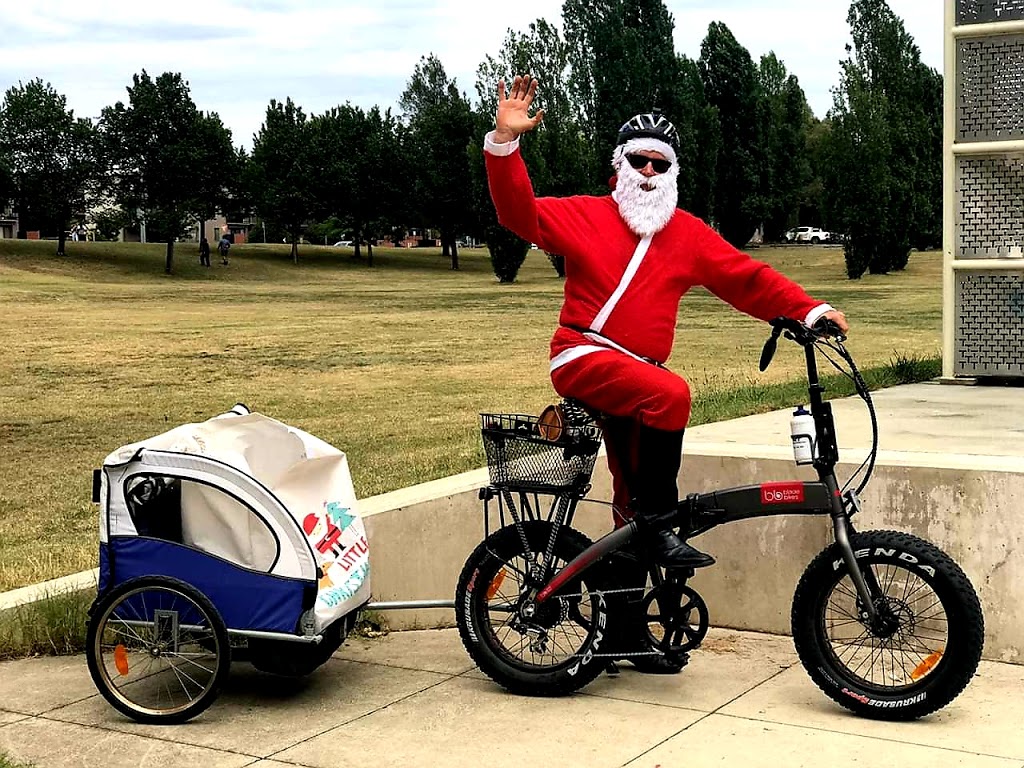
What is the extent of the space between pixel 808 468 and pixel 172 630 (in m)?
2.36

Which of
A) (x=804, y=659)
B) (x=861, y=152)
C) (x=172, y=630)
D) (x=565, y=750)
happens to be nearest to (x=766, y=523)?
(x=804, y=659)

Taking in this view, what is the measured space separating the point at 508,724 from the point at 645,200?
68.4 inches

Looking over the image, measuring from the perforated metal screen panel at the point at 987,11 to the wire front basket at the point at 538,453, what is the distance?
5.85m

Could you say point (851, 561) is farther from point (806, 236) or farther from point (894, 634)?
point (806, 236)

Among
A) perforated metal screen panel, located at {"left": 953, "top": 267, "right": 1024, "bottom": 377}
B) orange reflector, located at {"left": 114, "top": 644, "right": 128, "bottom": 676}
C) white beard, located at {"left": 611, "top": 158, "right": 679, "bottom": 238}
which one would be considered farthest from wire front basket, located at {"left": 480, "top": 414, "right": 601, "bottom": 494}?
perforated metal screen panel, located at {"left": 953, "top": 267, "right": 1024, "bottom": 377}

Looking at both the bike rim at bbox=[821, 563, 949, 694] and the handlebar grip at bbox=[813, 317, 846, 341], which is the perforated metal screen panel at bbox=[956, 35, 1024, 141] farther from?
the bike rim at bbox=[821, 563, 949, 694]

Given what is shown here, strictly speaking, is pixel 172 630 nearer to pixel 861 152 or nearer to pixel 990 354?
pixel 990 354

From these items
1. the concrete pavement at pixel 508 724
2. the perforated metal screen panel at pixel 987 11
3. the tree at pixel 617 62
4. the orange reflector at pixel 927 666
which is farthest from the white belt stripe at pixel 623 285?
the tree at pixel 617 62

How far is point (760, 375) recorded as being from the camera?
1848 cm

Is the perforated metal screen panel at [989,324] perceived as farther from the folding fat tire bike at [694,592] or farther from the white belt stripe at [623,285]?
the white belt stripe at [623,285]

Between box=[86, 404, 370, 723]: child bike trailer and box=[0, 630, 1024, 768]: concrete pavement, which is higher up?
box=[86, 404, 370, 723]: child bike trailer

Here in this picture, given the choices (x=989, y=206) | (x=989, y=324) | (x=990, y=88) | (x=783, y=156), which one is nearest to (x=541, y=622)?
(x=989, y=324)

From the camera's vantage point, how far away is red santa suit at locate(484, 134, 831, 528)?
14.9 ft

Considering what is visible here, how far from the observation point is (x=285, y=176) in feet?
240
